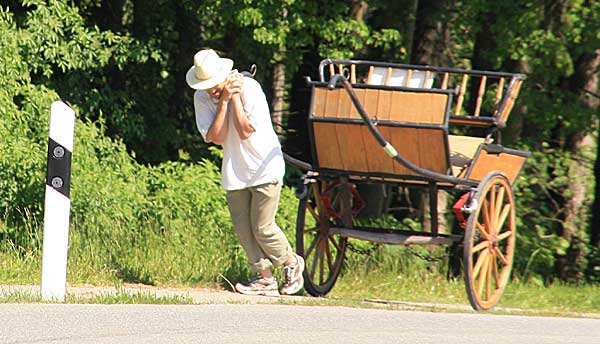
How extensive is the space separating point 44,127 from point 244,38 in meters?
3.77

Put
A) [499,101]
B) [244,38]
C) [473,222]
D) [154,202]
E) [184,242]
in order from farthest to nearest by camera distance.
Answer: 1. [244,38]
2. [154,202]
3. [184,242]
4. [499,101]
5. [473,222]

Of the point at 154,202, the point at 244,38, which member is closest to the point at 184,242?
the point at 154,202

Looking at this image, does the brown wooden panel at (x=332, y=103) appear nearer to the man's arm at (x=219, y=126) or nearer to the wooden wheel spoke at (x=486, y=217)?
the man's arm at (x=219, y=126)

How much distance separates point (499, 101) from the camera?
34.8 ft

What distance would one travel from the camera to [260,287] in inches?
370

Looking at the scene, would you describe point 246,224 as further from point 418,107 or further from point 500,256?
point 500,256

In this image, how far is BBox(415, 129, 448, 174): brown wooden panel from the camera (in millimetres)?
9344

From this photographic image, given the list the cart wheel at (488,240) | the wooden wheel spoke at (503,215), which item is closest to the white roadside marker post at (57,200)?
the cart wheel at (488,240)

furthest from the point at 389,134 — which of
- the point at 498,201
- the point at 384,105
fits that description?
the point at 498,201

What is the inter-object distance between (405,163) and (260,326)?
257 cm

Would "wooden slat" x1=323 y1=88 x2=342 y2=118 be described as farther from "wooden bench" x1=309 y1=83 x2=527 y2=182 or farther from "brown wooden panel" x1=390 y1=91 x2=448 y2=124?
"brown wooden panel" x1=390 y1=91 x2=448 y2=124

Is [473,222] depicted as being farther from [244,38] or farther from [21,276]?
[244,38]

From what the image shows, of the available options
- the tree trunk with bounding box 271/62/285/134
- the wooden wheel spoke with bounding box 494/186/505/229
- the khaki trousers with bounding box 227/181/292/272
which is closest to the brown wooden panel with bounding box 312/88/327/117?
the khaki trousers with bounding box 227/181/292/272

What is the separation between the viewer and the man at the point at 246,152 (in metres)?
8.81
